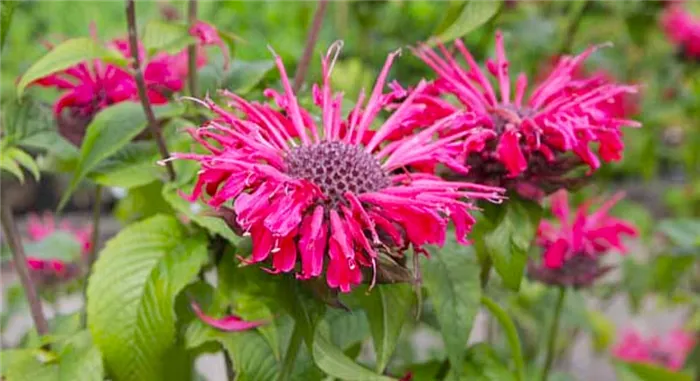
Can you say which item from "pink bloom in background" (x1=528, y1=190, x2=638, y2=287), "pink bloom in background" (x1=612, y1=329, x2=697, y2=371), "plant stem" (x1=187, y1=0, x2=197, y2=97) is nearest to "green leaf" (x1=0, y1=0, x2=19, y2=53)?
"plant stem" (x1=187, y1=0, x2=197, y2=97)

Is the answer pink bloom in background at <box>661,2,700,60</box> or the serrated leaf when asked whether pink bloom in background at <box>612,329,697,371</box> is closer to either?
pink bloom in background at <box>661,2,700,60</box>

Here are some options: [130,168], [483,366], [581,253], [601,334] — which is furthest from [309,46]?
[601,334]

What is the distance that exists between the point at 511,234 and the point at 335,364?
0.50 feet

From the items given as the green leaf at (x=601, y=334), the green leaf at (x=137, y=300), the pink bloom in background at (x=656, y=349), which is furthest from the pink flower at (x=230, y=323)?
the pink bloom in background at (x=656, y=349)

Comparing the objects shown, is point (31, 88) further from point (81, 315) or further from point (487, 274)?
point (487, 274)

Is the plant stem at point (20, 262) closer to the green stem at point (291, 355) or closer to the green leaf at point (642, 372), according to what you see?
the green stem at point (291, 355)

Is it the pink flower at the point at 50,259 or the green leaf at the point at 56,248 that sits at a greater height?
the green leaf at the point at 56,248

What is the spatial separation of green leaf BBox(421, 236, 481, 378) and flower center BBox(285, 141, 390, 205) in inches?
3.6

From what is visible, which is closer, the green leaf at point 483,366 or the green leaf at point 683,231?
the green leaf at point 483,366

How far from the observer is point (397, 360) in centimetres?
104

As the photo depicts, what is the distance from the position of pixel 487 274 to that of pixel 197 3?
0.29 m

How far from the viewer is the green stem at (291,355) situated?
1.85 feet

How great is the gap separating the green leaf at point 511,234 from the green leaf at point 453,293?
0.07 feet

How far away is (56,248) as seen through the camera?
903 mm
